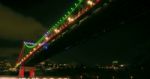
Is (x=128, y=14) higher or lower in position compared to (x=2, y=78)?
higher

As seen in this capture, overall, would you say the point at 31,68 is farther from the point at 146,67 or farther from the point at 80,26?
the point at 80,26

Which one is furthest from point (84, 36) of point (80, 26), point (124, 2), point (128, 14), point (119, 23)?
point (124, 2)

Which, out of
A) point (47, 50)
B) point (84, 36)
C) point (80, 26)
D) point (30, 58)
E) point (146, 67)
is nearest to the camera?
point (80, 26)

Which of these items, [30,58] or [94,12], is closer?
[94,12]

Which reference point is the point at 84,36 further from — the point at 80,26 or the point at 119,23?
the point at 119,23

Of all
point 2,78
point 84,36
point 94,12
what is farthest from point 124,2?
point 2,78

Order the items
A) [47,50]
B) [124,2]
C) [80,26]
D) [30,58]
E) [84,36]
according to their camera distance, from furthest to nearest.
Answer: [30,58], [47,50], [84,36], [80,26], [124,2]
